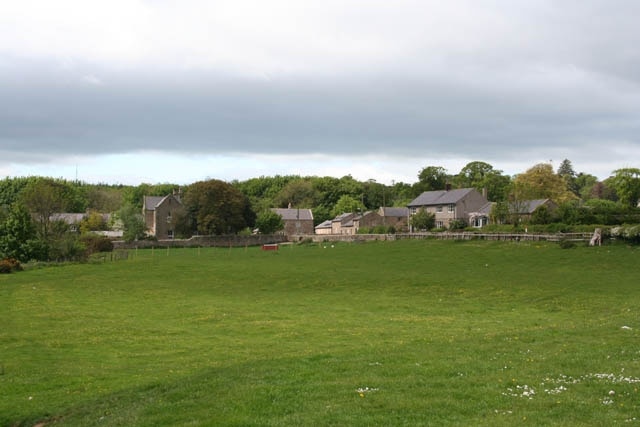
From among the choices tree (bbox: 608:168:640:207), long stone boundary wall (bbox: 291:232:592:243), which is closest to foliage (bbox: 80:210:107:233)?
long stone boundary wall (bbox: 291:232:592:243)

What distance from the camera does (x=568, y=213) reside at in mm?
86438

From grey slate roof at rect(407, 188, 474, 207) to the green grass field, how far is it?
61.1 metres

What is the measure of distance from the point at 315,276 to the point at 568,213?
1771 inches

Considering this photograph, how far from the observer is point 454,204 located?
398ft

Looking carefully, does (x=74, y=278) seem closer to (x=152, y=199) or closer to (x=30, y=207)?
(x=30, y=207)

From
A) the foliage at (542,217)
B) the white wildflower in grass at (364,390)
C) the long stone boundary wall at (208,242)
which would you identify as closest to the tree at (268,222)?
the long stone boundary wall at (208,242)

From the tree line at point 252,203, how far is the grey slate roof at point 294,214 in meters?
5.70

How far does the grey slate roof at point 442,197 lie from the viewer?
122m

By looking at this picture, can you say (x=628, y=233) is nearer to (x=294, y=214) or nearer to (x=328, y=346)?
(x=328, y=346)

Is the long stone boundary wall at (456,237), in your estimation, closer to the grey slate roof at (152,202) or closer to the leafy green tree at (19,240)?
the grey slate roof at (152,202)

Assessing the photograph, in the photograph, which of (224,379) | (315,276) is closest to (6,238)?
(315,276)

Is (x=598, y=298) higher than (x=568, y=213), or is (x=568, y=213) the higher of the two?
(x=568, y=213)

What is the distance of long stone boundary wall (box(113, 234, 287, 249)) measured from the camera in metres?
107

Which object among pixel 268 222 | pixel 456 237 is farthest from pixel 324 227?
pixel 456 237
